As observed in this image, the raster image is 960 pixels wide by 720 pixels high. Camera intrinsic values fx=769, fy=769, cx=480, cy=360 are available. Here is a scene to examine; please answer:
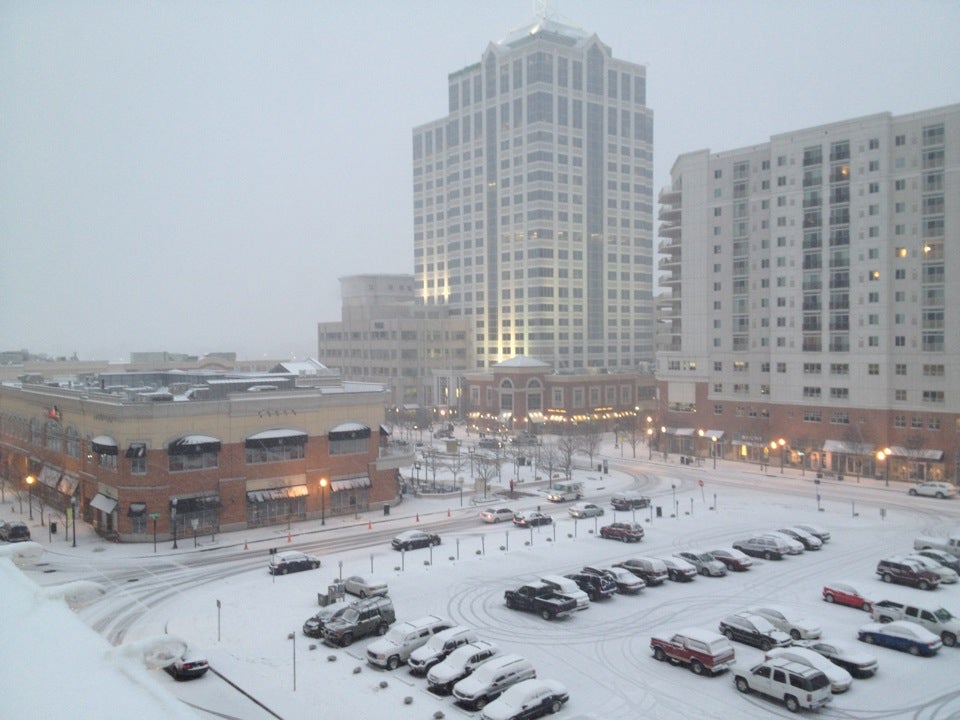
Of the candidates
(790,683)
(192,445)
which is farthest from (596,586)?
(192,445)

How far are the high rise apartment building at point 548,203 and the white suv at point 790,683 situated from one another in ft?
338

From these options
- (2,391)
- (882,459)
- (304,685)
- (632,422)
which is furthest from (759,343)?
(2,391)

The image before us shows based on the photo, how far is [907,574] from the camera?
34.3 meters

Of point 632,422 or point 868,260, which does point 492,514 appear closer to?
point 868,260

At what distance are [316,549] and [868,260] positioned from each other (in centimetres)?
5343

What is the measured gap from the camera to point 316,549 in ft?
136

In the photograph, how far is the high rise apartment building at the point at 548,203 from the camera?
12706 centimetres

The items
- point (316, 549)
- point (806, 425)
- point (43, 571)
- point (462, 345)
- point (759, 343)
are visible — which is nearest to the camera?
point (43, 571)

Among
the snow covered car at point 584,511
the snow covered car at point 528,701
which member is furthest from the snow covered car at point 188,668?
the snow covered car at point 584,511

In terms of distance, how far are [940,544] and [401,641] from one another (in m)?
29.5

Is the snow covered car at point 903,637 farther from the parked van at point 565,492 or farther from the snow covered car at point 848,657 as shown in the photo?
the parked van at point 565,492

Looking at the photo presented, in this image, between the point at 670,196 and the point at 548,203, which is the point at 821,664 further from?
the point at 548,203

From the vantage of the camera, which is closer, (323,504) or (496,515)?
(323,504)

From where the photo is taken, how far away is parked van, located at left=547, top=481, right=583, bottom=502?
5630 centimetres
